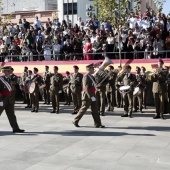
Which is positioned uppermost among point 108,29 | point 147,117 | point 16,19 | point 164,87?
point 16,19

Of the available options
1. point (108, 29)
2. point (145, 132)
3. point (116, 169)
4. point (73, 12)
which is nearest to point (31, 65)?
point (108, 29)

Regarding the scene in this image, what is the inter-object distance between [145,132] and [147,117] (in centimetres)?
321

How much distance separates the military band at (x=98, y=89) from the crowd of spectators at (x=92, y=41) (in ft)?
5.43

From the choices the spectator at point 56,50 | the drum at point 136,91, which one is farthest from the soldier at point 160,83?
the spectator at point 56,50

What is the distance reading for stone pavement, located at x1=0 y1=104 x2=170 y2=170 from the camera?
8.39m

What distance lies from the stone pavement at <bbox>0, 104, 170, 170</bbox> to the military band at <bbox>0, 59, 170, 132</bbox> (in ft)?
2.33

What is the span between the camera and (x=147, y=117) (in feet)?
49.3

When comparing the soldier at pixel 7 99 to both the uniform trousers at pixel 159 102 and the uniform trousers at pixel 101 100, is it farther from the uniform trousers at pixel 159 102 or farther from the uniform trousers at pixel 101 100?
the uniform trousers at pixel 159 102

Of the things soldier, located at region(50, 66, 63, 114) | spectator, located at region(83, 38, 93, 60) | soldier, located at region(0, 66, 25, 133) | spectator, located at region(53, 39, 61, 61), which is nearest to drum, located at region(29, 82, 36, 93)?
soldier, located at region(50, 66, 63, 114)

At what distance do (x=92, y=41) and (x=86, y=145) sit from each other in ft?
35.3

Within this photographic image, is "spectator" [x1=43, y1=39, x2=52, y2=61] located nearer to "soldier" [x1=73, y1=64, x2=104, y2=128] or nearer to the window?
"soldier" [x1=73, y1=64, x2=104, y2=128]

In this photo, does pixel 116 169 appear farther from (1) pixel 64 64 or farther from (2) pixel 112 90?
(1) pixel 64 64

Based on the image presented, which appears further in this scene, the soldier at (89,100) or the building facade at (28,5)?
the building facade at (28,5)

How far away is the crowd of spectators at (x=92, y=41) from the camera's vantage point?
61.5 feet
